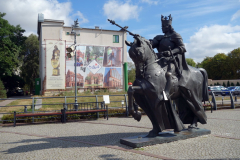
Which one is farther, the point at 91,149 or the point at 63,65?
the point at 63,65

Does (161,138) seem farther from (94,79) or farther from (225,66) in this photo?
(225,66)

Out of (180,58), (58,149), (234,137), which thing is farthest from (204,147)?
(58,149)

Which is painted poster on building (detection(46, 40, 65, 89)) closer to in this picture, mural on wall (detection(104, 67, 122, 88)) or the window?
mural on wall (detection(104, 67, 122, 88))

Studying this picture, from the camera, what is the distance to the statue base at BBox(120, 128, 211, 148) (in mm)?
5859

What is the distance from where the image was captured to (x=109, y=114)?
42.4 ft

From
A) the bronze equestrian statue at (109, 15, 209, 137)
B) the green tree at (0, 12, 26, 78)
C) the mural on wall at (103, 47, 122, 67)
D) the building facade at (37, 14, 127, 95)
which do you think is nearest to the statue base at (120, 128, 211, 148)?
the bronze equestrian statue at (109, 15, 209, 137)

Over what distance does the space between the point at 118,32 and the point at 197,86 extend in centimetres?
3327

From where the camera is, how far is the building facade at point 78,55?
110 ft

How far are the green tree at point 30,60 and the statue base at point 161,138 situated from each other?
45.7 m

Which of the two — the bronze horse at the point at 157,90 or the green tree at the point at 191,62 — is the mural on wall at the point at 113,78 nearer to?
the bronze horse at the point at 157,90

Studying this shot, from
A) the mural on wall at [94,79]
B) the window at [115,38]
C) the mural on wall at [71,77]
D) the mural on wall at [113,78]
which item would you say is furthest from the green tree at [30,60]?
the window at [115,38]

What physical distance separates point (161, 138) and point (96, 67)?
30921 millimetres

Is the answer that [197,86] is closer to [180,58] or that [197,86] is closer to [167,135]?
[180,58]

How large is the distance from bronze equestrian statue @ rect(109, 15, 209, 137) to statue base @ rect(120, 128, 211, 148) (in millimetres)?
229
